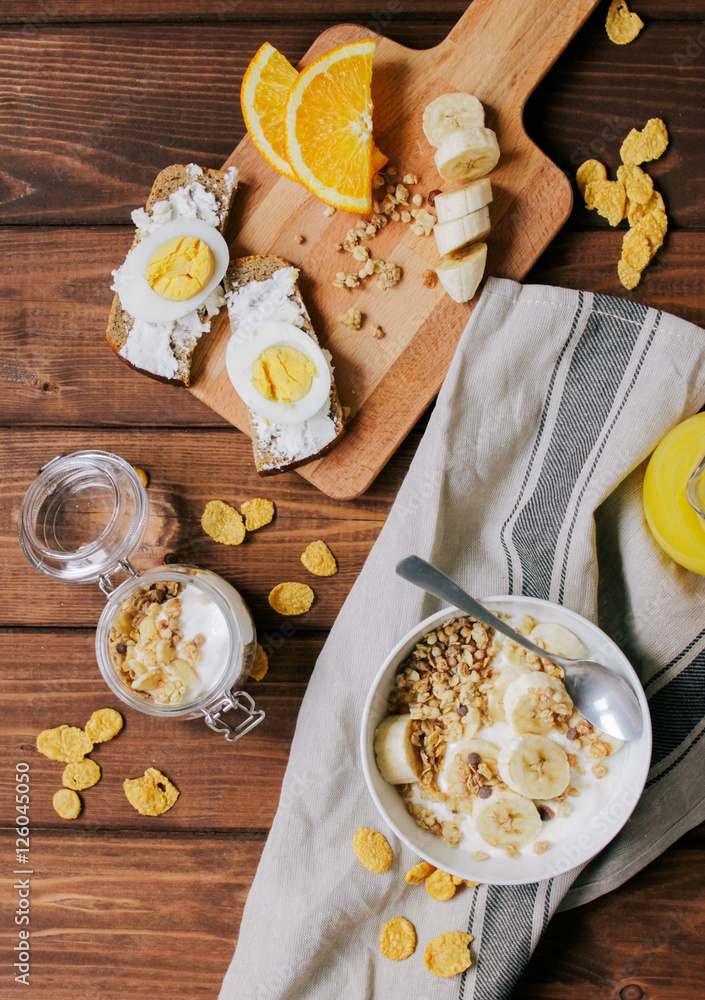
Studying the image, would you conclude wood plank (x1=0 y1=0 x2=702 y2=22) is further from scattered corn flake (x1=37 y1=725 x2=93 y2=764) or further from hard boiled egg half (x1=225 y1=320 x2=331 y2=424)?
scattered corn flake (x1=37 y1=725 x2=93 y2=764)

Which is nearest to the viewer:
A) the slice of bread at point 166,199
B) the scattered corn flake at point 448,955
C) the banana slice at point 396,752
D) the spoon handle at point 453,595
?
the spoon handle at point 453,595

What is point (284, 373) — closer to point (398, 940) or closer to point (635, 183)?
point (635, 183)

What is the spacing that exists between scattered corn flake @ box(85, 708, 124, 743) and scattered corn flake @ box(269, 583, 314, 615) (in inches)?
16.4

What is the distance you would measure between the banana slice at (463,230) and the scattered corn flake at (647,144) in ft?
1.06

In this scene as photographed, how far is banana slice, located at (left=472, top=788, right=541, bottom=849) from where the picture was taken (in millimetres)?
1165

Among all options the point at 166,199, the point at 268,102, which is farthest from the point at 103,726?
the point at 268,102

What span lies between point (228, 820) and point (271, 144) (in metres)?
1.35

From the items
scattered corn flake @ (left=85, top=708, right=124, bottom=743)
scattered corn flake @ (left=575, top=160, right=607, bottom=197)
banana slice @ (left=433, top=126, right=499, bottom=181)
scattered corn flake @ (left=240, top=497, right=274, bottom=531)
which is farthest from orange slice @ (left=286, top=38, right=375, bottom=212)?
scattered corn flake @ (left=85, top=708, right=124, bottom=743)

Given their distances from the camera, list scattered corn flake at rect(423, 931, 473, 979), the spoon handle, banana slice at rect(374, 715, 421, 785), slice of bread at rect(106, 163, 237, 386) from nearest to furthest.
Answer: the spoon handle < banana slice at rect(374, 715, 421, 785) < scattered corn flake at rect(423, 931, 473, 979) < slice of bread at rect(106, 163, 237, 386)

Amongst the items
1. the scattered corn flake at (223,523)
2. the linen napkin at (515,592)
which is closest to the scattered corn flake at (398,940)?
the linen napkin at (515,592)

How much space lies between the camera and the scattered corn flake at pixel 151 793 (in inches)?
57.1

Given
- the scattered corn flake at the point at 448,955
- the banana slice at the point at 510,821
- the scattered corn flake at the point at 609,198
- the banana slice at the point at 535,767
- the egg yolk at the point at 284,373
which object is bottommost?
the scattered corn flake at the point at 448,955

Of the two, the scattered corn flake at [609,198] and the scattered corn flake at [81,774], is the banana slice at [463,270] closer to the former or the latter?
the scattered corn flake at [609,198]

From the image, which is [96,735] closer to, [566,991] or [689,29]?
[566,991]
